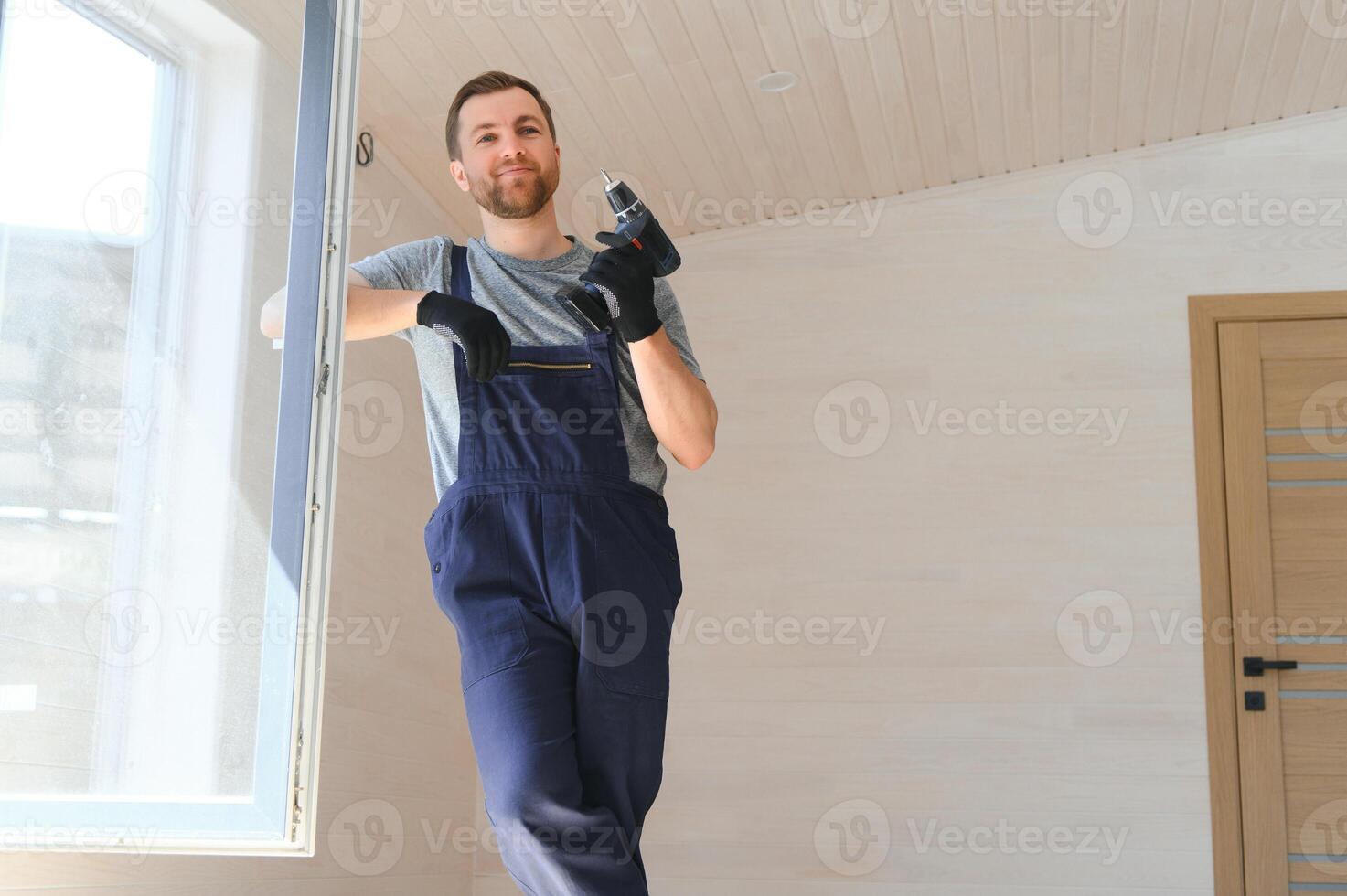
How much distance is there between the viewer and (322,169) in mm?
2102

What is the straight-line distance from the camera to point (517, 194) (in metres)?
1.93

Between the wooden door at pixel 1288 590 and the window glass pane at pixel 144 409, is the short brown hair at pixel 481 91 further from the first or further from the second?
the wooden door at pixel 1288 590

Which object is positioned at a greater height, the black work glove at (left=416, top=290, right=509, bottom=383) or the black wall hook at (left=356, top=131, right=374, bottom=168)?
the black wall hook at (left=356, top=131, right=374, bottom=168)

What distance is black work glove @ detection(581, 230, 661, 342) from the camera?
1.73m

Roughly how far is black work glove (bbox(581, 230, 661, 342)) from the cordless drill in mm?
13

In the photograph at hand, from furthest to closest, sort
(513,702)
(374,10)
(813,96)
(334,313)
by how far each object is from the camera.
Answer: (813,96)
(374,10)
(334,313)
(513,702)

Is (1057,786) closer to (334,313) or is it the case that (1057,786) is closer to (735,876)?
(735,876)

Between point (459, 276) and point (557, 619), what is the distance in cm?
54

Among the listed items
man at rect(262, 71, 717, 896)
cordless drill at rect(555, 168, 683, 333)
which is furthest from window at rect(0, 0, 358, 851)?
cordless drill at rect(555, 168, 683, 333)

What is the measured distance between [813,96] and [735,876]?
2.54 m

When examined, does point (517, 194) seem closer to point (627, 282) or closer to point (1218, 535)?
point (627, 282)

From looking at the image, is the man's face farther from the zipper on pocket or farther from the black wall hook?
the black wall hook

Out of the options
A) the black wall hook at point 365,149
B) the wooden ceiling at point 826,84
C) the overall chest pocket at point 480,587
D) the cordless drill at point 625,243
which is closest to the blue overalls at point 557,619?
the overall chest pocket at point 480,587

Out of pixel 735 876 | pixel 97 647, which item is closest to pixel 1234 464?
pixel 735 876
